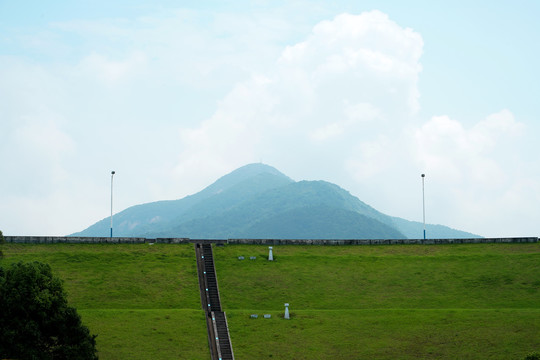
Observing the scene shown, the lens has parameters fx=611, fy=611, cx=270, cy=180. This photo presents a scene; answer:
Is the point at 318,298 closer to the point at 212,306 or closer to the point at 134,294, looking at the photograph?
the point at 212,306

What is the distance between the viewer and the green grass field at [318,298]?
49.4 m

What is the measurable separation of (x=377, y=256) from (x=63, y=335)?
4210 cm

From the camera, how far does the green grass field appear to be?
4938 cm

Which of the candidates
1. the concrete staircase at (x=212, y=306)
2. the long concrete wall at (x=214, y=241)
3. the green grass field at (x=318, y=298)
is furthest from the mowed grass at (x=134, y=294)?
the long concrete wall at (x=214, y=241)

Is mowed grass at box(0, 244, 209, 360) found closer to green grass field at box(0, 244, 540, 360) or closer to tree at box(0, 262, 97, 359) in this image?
green grass field at box(0, 244, 540, 360)

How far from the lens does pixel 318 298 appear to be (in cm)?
6234

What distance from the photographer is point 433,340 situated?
165 feet

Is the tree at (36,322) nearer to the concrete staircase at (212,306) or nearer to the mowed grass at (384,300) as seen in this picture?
the concrete staircase at (212,306)

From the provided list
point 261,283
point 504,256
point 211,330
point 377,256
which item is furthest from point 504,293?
point 211,330

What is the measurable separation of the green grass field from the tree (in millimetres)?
4193

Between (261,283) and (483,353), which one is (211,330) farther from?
(483,353)

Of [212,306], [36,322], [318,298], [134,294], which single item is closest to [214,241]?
[134,294]

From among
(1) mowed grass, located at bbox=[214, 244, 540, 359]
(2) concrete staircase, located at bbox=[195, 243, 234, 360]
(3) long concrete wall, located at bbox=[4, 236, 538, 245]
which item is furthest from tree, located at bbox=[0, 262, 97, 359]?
(3) long concrete wall, located at bbox=[4, 236, 538, 245]

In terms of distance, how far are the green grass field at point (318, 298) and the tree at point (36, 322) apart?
4193 mm
